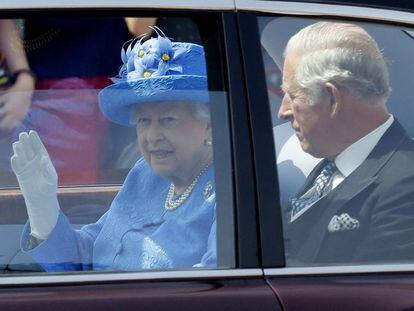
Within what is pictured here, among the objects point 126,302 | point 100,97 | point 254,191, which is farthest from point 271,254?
point 100,97

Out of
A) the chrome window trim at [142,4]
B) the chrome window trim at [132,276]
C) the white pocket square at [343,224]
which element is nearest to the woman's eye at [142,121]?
the chrome window trim at [142,4]

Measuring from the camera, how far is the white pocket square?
2.91 meters

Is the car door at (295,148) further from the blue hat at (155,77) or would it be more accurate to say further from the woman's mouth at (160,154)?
the woman's mouth at (160,154)

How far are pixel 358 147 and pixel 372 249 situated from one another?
0.26 meters

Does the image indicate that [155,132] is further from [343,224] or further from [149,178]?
[343,224]

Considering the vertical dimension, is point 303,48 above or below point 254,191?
above

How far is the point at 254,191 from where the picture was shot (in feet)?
9.25

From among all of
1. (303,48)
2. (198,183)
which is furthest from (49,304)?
(303,48)

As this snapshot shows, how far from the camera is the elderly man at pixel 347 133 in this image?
9.61 ft

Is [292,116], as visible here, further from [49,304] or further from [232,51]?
[49,304]

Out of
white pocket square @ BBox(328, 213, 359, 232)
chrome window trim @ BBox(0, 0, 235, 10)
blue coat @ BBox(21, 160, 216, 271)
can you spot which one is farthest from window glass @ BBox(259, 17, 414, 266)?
blue coat @ BBox(21, 160, 216, 271)

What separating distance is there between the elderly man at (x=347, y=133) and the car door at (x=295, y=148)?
0.09 ft

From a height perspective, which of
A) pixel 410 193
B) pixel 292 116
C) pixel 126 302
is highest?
pixel 292 116

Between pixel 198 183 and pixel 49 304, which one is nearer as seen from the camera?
pixel 49 304
